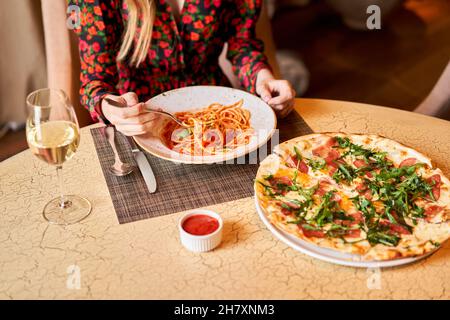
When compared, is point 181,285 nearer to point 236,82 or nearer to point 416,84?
point 236,82

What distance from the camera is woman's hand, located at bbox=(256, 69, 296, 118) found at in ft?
5.78

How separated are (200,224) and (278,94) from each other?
0.73 metres

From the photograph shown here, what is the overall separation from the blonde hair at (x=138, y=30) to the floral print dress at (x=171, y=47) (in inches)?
1.9

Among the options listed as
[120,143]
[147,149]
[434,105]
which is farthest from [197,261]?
[434,105]

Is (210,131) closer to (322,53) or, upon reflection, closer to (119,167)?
(119,167)

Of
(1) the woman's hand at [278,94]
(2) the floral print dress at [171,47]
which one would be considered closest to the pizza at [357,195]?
(1) the woman's hand at [278,94]

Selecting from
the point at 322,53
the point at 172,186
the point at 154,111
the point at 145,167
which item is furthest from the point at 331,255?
the point at 322,53

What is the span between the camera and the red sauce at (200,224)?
128cm

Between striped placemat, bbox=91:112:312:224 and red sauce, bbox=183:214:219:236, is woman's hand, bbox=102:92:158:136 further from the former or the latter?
red sauce, bbox=183:214:219:236

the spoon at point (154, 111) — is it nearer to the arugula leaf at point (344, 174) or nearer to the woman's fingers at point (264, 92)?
the woman's fingers at point (264, 92)

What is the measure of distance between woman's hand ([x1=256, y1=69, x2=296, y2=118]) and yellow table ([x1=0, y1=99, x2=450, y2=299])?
18.0 inches

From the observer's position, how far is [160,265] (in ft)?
4.06

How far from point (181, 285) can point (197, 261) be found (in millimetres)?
83

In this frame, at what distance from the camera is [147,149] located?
60.6 inches
